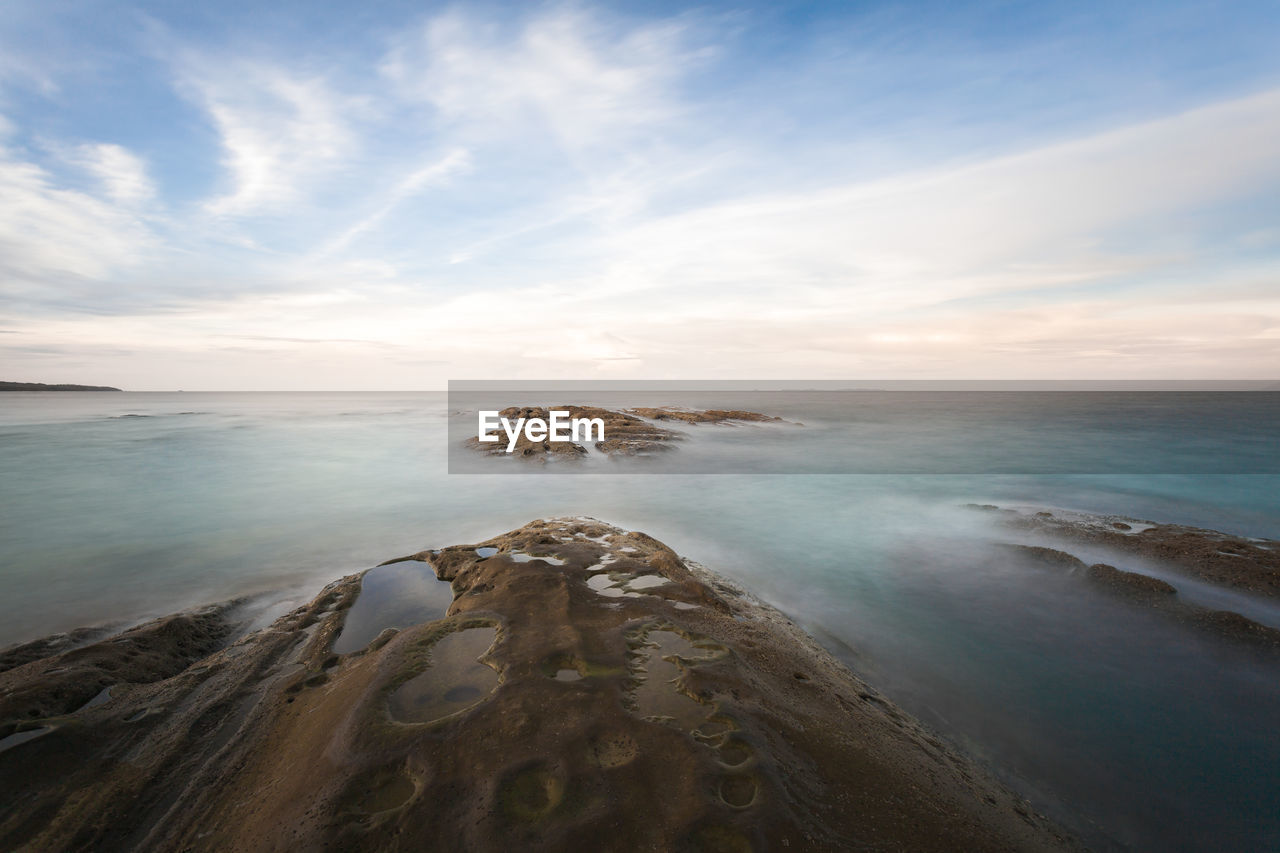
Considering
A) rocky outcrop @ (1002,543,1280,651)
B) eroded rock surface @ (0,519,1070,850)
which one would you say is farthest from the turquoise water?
eroded rock surface @ (0,519,1070,850)

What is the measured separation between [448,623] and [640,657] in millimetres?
1726

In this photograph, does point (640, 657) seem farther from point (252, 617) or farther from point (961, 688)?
point (252, 617)

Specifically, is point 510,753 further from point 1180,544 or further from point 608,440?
point 608,440

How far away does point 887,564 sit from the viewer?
7.86m

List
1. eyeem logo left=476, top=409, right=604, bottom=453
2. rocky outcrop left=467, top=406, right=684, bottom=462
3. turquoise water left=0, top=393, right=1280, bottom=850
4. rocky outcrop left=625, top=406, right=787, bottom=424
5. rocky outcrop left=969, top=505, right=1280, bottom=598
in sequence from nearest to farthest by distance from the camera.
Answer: turquoise water left=0, top=393, right=1280, bottom=850
rocky outcrop left=969, top=505, right=1280, bottom=598
rocky outcrop left=467, top=406, right=684, bottom=462
eyeem logo left=476, top=409, right=604, bottom=453
rocky outcrop left=625, top=406, right=787, bottom=424

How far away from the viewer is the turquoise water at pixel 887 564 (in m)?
3.72

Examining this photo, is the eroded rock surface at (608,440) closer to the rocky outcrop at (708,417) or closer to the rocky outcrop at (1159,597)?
the rocky outcrop at (708,417)

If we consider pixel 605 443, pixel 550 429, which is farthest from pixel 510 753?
pixel 550 429

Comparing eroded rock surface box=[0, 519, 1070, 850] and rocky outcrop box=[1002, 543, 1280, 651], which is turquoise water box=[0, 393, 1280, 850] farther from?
eroded rock surface box=[0, 519, 1070, 850]

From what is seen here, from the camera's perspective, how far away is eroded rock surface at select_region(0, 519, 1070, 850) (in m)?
2.29

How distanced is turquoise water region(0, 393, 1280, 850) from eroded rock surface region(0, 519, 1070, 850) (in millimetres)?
1126

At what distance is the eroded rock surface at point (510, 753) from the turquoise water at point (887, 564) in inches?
44.3

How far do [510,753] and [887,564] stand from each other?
7025 mm

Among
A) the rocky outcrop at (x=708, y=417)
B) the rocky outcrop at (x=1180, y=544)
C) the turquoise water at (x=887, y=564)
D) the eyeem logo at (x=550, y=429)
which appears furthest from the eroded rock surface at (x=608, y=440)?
the rocky outcrop at (x=1180, y=544)
